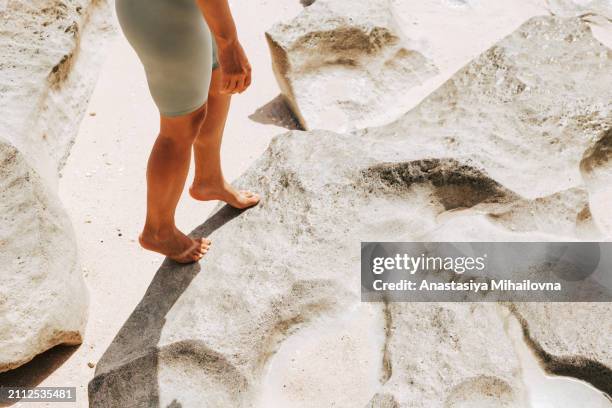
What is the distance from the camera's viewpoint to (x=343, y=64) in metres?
3.55

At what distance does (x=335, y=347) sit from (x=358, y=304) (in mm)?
171

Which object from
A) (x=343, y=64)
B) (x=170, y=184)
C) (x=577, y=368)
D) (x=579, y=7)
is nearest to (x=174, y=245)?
(x=170, y=184)

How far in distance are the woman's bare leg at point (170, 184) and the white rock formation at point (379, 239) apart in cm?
9

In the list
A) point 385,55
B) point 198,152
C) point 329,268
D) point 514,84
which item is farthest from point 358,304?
point 385,55

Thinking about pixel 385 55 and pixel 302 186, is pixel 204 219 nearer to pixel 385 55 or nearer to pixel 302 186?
pixel 302 186

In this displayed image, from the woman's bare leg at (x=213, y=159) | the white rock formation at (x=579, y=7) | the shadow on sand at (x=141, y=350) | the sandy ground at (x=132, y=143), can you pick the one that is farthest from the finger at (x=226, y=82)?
the white rock formation at (x=579, y=7)

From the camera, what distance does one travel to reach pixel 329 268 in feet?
7.55

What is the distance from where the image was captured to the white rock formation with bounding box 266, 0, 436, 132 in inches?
132

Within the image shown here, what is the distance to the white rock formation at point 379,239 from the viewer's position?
6.70ft

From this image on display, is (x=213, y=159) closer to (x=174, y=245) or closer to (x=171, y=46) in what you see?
(x=174, y=245)

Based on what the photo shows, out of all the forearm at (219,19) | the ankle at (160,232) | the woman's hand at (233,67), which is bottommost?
the ankle at (160,232)

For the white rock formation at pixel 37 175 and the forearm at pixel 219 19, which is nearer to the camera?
the forearm at pixel 219 19

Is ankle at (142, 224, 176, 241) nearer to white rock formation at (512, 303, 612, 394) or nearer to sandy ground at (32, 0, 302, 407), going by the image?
sandy ground at (32, 0, 302, 407)

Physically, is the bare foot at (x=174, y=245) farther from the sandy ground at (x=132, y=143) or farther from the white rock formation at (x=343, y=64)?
the white rock formation at (x=343, y=64)
